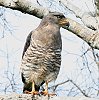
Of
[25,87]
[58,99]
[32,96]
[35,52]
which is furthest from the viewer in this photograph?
[25,87]

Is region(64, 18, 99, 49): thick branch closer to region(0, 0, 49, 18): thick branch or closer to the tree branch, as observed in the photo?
the tree branch

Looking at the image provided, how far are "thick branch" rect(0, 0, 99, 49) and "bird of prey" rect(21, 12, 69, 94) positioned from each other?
43 cm

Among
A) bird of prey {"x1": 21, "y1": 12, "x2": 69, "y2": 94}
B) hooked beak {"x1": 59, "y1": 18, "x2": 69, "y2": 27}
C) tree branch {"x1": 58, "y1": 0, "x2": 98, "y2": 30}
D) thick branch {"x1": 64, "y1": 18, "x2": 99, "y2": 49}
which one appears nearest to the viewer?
thick branch {"x1": 64, "y1": 18, "x2": 99, "y2": 49}

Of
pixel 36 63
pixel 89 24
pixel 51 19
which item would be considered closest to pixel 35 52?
pixel 36 63

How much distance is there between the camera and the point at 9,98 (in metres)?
3.29

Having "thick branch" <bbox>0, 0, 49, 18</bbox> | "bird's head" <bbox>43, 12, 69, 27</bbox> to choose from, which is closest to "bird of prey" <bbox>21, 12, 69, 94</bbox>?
"bird's head" <bbox>43, 12, 69, 27</bbox>

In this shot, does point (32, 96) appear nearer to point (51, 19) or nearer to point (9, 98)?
point (9, 98)

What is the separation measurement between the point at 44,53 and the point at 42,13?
63 centimetres

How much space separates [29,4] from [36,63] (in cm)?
90

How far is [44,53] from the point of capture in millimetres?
4551

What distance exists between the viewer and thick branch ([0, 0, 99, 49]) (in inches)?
148

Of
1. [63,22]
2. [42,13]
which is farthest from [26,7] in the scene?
[63,22]

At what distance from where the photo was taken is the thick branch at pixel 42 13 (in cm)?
376

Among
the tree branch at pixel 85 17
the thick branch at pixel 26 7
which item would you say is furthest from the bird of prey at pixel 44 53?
the thick branch at pixel 26 7
